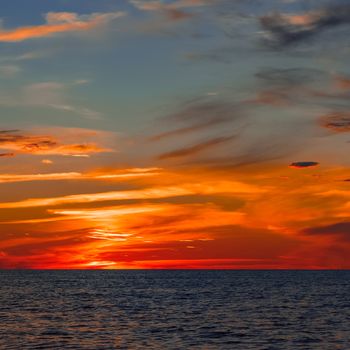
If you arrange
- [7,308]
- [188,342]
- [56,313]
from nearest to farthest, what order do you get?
[188,342] < [56,313] < [7,308]

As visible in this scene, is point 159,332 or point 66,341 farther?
point 159,332

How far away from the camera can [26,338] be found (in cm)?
6162

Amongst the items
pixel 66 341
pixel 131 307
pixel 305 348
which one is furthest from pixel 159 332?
pixel 131 307

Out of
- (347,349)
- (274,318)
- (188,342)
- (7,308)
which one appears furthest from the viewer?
(7,308)

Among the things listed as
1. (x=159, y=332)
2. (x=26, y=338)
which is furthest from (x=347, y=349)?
(x=26, y=338)

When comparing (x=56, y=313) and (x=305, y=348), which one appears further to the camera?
(x=56, y=313)

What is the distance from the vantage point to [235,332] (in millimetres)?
66688

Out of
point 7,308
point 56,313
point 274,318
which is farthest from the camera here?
point 7,308

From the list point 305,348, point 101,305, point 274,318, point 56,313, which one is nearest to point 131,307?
point 101,305

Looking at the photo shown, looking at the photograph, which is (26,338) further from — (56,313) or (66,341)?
(56,313)

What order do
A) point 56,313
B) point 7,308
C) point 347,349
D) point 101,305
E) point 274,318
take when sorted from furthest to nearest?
point 101,305, point 7,308, point 56,313, point 274,318, point 347,349

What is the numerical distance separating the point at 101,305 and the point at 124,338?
44.6 metres

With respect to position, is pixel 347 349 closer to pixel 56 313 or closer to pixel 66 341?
pixel 66 341

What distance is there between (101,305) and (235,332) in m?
43.3
